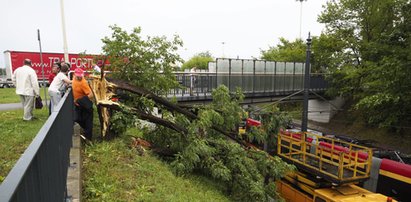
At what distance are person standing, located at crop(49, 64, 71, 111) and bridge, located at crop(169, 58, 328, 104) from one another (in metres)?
7.44

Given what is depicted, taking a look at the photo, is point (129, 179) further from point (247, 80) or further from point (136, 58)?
point (247, 80)

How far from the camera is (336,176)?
875 centimetres

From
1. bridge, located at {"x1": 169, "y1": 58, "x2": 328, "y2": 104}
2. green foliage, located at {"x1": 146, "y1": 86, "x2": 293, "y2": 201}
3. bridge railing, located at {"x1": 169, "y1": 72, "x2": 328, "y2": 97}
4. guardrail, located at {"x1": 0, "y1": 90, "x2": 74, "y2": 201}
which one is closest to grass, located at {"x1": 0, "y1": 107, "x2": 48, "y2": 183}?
guardrail, located at {"x1": 0, "y1": 90, "x2": 74, "y2": 201}

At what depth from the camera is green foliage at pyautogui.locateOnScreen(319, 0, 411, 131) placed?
14.3 m

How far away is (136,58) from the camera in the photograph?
923 centimetres

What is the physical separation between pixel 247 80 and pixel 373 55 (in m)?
8.59

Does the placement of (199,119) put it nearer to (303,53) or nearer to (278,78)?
(278,78)

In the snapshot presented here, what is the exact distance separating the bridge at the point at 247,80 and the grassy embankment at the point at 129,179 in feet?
27.5

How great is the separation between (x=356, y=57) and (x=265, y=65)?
807 cm

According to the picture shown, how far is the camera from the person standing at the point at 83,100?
21.5ft

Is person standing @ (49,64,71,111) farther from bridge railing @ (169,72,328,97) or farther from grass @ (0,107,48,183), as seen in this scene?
bridge railing @ (169,72,328,97)

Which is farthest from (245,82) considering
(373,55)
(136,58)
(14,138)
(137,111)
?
(14,138)

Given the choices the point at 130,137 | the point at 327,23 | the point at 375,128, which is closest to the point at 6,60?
the point at 130,137

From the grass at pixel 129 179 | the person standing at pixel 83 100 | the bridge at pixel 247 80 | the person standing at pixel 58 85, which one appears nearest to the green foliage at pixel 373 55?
the bridge at pixel 247 80
